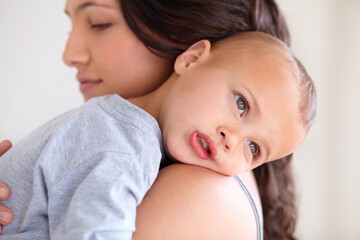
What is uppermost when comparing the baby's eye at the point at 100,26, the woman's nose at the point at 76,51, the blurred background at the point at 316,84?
the baby's eye at the point at 100,26

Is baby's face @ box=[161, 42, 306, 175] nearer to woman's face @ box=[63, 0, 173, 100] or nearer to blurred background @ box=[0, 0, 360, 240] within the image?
woman's face @ box=[63, 0, 173, 100]

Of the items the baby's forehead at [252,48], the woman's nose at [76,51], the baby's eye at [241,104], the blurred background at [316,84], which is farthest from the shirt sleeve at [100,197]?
the blurred background at [316,84]

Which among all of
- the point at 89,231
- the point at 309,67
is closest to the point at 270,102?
the point at 89,231

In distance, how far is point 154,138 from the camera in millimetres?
742

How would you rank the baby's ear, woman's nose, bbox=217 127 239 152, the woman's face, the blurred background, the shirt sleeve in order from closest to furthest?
the shirt sleeve
woman's nose, bbox=217 127 239 152
the baby's ear
the woman's face
the blurred background

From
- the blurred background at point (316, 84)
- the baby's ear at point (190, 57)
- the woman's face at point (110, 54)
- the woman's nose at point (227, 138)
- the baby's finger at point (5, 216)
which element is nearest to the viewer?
the baby's finger at point (5, 216)

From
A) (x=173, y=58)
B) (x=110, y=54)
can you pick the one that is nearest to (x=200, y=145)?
(x=173, y=58)

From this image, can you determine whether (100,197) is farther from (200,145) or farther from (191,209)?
(200,145)

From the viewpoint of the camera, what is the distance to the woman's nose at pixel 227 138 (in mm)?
816

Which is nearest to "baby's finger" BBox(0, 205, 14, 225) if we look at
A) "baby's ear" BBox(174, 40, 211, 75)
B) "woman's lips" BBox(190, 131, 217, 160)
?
"woman's lips" BBox(190, 131, 217, 160)

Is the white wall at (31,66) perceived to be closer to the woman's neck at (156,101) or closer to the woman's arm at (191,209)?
the woman's neck at (156,101)

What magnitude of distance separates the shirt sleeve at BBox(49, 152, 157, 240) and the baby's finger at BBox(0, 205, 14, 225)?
0.39 feet

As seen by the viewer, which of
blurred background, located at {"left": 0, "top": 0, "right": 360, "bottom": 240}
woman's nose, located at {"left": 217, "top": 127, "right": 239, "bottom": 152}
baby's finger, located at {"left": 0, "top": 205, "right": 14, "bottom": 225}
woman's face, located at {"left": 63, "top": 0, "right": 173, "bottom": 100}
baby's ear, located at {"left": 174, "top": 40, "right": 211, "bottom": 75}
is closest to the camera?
baby's finger, located at {"left": 0, "top": 205, "right": 14, "bottom": 225}

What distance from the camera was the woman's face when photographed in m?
1.11
